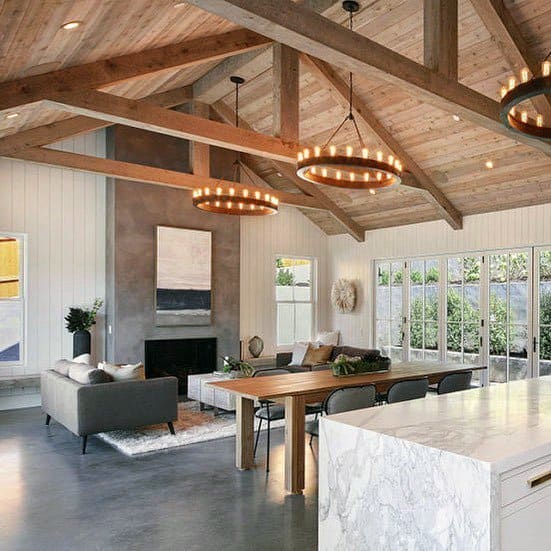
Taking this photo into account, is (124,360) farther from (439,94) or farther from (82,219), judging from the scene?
(439,94)

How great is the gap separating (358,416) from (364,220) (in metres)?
8.16

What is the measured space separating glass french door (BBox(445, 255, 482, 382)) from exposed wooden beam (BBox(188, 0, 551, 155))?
4014 millimetres

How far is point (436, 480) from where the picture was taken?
5.84ft

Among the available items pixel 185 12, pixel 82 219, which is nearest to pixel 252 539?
pixel 185 12

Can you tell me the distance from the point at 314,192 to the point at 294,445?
19.9 ft

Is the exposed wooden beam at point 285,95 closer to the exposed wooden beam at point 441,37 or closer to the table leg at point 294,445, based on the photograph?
the exposed wooden beam at point 441,37

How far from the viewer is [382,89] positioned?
6859 millimetres

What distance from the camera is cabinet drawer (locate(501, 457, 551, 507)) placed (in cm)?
169

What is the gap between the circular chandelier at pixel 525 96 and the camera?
2.83 m

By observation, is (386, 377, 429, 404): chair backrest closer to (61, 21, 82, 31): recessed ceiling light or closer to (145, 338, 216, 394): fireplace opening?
(61, 21, 82, 31): recessed ceiling light

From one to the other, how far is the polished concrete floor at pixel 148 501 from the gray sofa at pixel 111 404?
0.29 meters

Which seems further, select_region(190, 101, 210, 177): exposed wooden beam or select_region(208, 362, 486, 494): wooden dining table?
select_region(190, 101, 210, 177): exposed wooden beam

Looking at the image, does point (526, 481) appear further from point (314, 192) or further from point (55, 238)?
point (314, 192)

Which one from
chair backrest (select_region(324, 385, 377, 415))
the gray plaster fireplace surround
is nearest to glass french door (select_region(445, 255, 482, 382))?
the gray plaster fireplace surround
